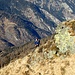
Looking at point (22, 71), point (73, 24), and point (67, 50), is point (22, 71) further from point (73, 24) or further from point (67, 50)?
point (73, 24)

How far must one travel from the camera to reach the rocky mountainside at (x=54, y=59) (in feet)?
137

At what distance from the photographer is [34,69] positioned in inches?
1729

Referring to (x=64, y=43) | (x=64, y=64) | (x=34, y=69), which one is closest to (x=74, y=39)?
(x=64, y=43)

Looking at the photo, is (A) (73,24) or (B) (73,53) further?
(A) (73,24)

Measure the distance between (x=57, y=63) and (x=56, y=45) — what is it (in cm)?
358

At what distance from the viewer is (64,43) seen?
43000mm

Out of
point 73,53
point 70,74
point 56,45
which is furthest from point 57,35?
point 70,74

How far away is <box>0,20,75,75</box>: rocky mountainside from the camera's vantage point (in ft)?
137

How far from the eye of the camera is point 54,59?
43188 millimetres

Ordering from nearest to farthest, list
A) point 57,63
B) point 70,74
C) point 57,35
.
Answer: point 70,74
point 57,63
point 57,35

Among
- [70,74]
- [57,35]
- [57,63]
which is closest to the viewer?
[70,74]

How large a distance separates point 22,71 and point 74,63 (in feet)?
29.7

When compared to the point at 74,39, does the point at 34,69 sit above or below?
below

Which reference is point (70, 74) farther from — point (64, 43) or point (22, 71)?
point (22, 71)
